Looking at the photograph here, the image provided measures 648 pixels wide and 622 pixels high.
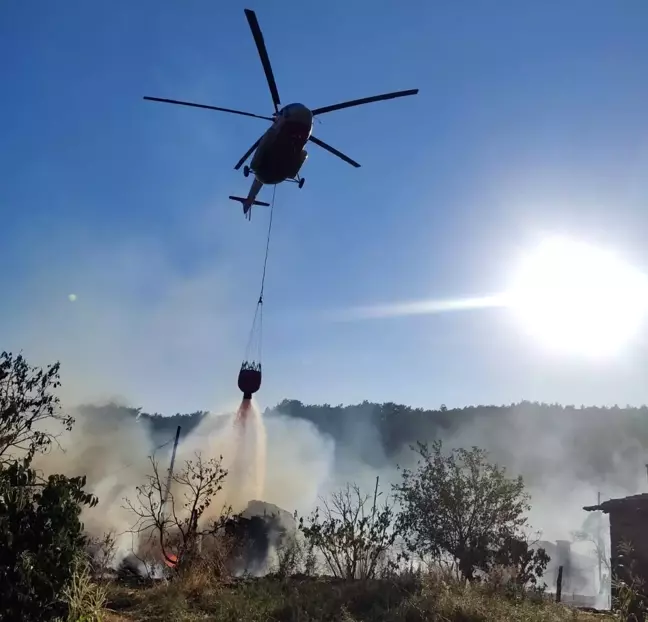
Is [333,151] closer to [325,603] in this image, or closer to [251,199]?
[251,199]

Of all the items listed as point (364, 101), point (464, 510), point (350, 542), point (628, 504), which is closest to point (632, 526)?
point (628, 504)

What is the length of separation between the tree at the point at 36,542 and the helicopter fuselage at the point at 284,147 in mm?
9267

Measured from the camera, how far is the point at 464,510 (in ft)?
73.6

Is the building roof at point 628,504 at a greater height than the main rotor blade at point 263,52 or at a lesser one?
lesser

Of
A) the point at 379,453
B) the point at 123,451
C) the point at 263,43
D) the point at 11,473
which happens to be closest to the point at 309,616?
the point at 11,473

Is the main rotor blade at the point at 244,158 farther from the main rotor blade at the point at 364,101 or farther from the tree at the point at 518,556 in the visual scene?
the tree at the point at 518,556

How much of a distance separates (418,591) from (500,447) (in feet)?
226

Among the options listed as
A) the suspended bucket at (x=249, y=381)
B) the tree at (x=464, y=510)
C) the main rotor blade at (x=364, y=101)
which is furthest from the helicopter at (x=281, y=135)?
the tree at (x=464, y=510)

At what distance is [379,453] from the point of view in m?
83.9

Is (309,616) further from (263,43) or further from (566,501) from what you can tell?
(566,501)

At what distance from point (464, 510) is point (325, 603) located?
13.9m

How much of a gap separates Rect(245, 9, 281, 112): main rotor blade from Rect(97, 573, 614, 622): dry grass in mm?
11120

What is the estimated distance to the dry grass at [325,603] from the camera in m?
8.81

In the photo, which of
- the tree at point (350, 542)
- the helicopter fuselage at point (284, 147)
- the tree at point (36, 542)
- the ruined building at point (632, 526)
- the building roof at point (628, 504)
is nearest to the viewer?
the tree at point (36, 542)
